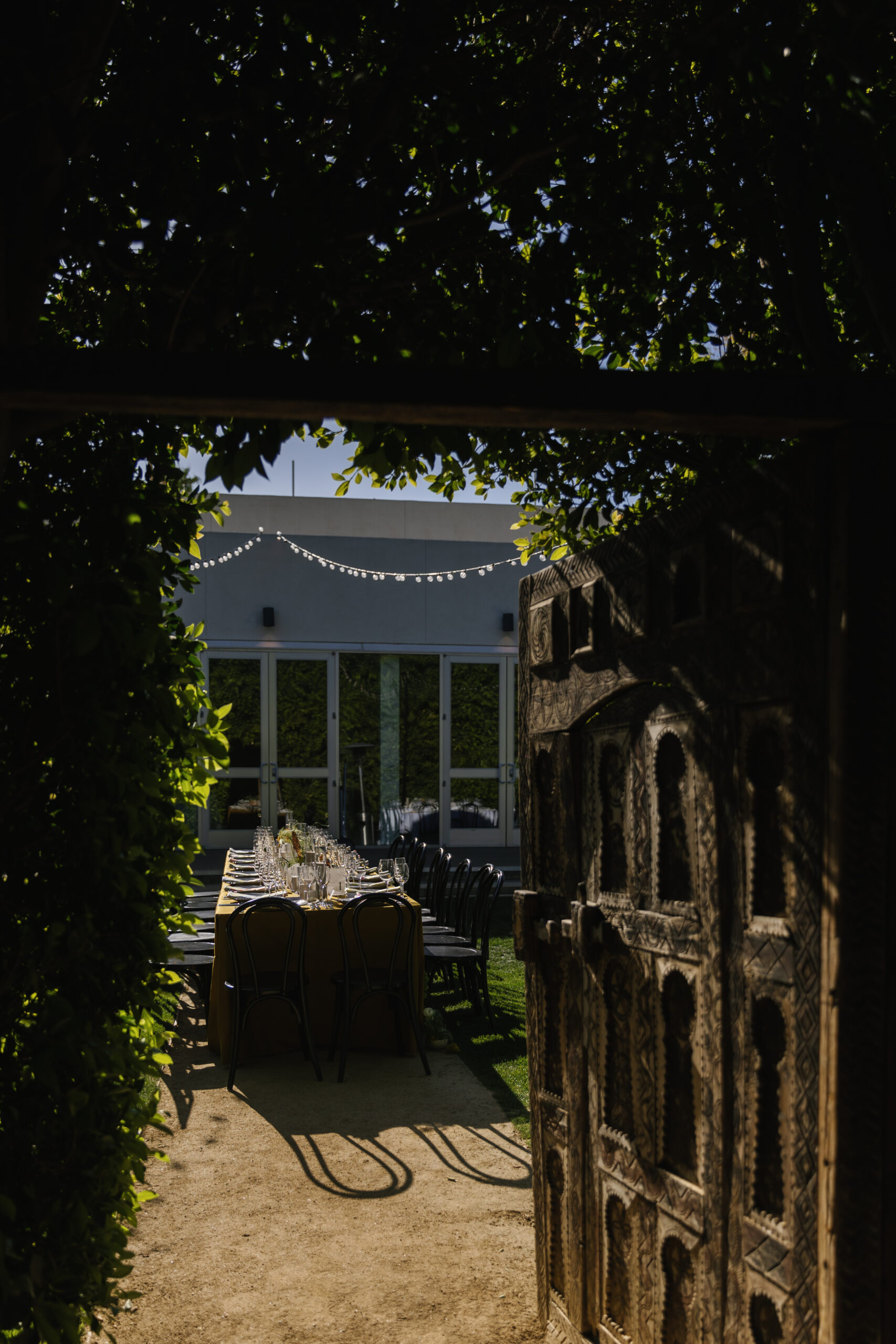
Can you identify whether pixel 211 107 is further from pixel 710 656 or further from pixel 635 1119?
pixel 635 1119

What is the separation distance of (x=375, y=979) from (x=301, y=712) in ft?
29.2

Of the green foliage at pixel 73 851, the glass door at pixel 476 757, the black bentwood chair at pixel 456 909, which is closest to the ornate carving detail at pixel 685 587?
the green foliage at pixel 73 851

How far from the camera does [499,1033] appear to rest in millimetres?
6121

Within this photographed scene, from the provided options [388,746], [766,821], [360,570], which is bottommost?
[388,746]

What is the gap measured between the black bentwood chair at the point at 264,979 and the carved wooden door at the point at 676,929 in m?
2.60

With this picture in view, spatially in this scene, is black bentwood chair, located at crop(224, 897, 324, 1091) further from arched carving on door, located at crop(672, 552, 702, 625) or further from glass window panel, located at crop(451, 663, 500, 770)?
glass window panel, located at crop(451, 663, 500, 770)

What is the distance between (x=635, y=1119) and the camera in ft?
7.65

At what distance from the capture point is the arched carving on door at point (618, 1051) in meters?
2.39

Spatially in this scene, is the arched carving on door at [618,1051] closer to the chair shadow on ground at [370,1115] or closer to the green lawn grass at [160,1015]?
the green lawn grass at [160,1015]

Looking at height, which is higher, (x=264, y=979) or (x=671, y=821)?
(x=671, y=821)

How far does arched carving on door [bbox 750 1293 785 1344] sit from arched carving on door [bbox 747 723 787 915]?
0.70 metres

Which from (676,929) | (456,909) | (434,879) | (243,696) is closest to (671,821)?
(676,929)

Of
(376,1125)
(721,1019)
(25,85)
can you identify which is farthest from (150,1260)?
(25,85)

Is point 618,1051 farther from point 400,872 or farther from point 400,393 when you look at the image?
point 400,872
